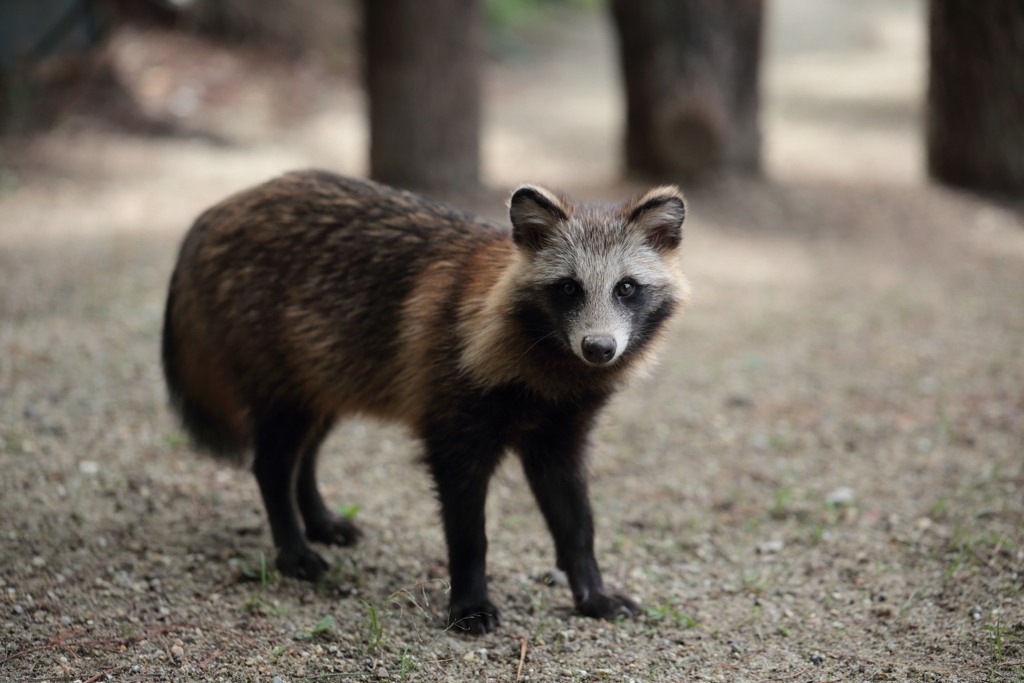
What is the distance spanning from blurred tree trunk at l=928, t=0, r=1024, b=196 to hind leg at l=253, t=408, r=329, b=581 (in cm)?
761

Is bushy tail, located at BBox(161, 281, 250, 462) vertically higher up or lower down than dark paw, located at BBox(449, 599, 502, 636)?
higher up

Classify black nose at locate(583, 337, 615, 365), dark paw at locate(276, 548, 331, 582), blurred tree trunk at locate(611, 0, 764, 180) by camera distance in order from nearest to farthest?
black nose at locate(583, 337, 615, 365) < dark paw at locate(276, 548, 331, 582) < blurred tree trunk at locate(611, 0, 764, 180)

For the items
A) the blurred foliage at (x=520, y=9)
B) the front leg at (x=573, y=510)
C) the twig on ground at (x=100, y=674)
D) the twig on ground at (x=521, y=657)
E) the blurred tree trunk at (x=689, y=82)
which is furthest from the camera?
the blurred foliage at (x=520, y=9)

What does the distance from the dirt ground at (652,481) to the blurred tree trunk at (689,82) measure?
0.41m

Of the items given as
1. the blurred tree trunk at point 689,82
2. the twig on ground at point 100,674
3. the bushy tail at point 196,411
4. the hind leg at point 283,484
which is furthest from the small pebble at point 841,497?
the blurred tree trunk at point 689,82

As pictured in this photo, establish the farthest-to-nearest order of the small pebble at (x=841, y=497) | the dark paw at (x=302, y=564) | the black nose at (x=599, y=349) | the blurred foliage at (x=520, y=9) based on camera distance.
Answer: the blurred foliage at (x=520, y=9), the small pebble at (x=841, y=497), the dark paw at (x=302, y=564), the black nose at (x=599, y=349)

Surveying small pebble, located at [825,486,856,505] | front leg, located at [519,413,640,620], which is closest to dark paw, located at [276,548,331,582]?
front leg, located at [519,413,640,620]

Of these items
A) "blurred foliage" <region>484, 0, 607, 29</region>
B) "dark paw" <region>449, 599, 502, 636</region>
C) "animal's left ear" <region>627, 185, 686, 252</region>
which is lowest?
"dark paw" <region>449, 599, 502, 636</region>

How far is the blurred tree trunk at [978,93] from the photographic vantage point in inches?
328

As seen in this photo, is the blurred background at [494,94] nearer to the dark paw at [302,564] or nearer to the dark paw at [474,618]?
the dark paw at [302,564]

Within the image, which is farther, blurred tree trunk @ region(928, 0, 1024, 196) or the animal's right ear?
blurred tree trunk @ region(928, 0, 1024, 196)

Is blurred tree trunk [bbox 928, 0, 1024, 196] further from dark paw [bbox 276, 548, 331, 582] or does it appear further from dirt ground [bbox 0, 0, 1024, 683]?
dark paw [bbox 276, 548, 331, 582]

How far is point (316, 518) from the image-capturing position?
4.26m

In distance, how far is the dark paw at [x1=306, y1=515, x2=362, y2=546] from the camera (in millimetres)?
4242
